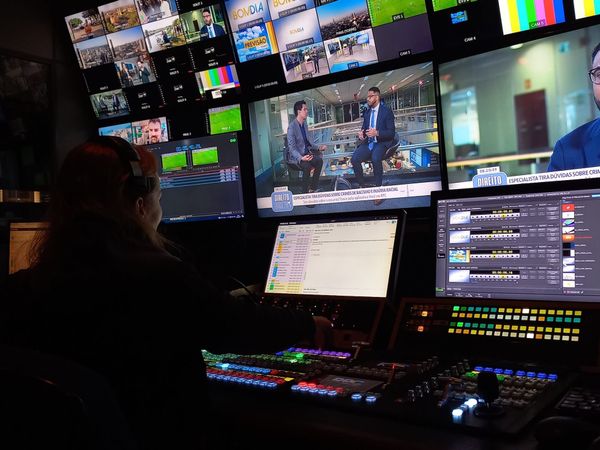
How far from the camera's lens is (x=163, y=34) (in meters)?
2.51

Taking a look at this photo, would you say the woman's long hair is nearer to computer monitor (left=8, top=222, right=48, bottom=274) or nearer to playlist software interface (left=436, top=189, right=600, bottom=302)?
playlist software interface (left=436, top=189, right=600, bottom=302)

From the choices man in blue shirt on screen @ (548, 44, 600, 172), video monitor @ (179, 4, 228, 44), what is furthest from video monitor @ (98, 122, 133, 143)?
man in blue shirt on screen @ (548, 44, 600, 172)

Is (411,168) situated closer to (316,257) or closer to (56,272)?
(316,257)

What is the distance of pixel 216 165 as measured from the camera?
2391 mm

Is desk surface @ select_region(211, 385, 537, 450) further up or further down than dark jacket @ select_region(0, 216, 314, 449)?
further down

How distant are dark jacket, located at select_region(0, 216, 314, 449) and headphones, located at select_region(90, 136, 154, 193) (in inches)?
5.1

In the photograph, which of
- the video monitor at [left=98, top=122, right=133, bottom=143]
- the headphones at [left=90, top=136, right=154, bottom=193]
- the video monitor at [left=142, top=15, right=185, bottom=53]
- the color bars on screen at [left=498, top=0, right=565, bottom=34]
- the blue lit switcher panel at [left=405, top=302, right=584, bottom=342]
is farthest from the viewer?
the video monitor at [left=98, top=122, right=133, bottom=143]

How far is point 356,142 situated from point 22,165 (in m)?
1.51

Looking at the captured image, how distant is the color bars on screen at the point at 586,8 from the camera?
170 centimetres

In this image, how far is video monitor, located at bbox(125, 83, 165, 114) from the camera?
102 inches

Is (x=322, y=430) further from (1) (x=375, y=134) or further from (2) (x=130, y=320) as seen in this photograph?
(1) (x=375, y=134)

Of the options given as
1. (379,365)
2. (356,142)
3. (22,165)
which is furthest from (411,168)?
(22,165)

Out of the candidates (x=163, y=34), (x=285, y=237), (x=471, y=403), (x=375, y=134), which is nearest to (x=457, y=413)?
(x=471, y=403)

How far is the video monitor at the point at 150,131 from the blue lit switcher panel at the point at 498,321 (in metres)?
1.50
